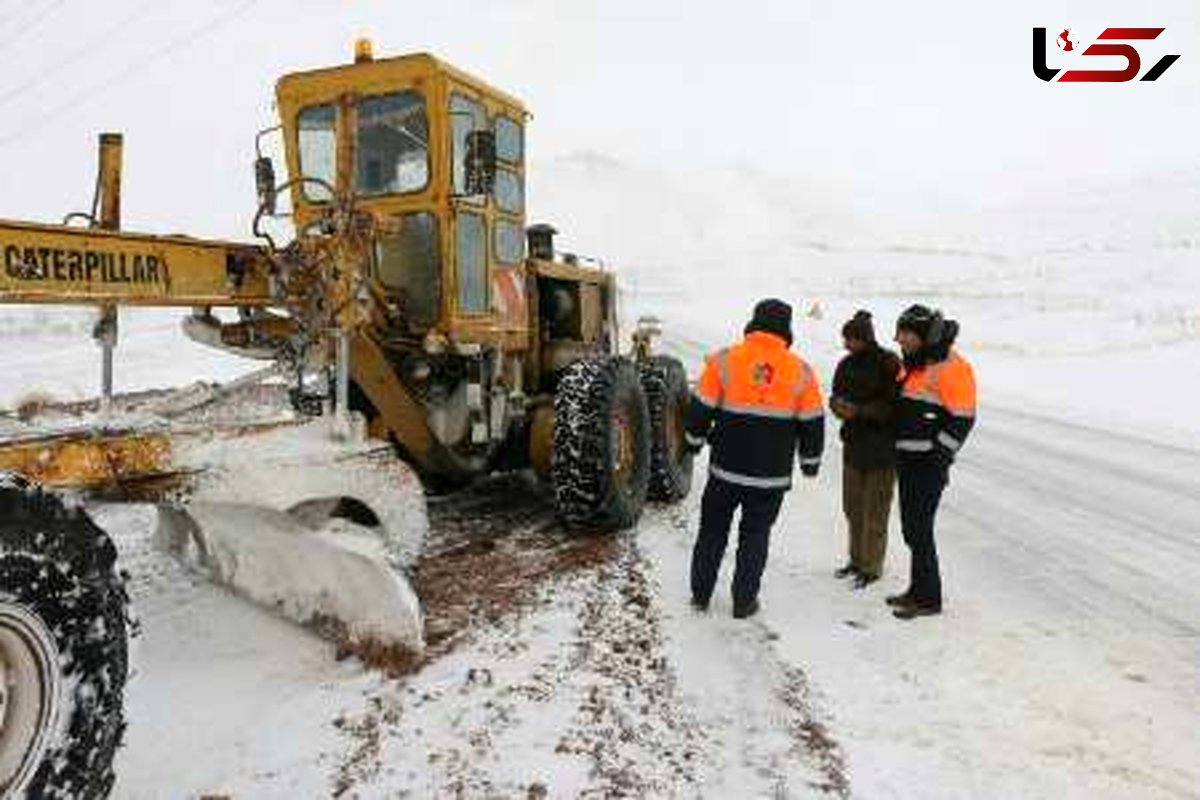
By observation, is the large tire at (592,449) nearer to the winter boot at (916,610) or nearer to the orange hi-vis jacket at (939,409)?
the orange hi-vis jacket at (939,409)

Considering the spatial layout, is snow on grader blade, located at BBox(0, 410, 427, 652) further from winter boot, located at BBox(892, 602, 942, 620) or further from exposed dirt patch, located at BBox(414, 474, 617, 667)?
winter boot, located at BBox(892, 602, 942, 620)

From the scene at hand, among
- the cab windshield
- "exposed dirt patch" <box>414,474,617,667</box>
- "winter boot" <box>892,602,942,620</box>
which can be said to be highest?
the cab windshield

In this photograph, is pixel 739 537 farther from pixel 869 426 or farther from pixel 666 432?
pixel 666 432

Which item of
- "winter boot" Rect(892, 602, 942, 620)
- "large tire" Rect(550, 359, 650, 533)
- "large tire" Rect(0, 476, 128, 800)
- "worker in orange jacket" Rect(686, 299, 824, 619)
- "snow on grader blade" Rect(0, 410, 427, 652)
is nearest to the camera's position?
"large tire" Rect(0, 476, 128, 800)

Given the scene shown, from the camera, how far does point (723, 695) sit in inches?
202

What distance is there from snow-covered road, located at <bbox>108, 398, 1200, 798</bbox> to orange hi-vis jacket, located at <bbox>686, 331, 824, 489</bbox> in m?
0.70

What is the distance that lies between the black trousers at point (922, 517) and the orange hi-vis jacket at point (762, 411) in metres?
0.51

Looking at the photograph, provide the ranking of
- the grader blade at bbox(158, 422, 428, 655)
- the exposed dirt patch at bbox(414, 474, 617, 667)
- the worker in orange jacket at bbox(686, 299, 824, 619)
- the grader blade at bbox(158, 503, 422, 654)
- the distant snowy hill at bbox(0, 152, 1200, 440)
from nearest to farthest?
the grader blade at bbox(158, 422, 428, 655)
the grader blade at bbox(158, 503, 422, 654)
the exposed dirt patch at bbox(414, 474, 617, 667)
the worker in orange jacket at bbox(686, 299, 824, 619)
the distant snowy hill at bbox(0, 152, 1200, 440)

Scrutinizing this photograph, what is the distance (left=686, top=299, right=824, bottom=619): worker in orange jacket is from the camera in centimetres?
645

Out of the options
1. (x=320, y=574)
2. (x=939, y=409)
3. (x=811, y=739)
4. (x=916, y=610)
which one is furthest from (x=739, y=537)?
(x=320, y=574)

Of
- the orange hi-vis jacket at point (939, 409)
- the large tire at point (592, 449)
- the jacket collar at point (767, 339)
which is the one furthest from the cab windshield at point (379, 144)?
the orange hi-vis jacket at point (939, 409)

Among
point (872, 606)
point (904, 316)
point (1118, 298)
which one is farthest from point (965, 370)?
point (1118, 298)

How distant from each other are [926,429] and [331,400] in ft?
9.44

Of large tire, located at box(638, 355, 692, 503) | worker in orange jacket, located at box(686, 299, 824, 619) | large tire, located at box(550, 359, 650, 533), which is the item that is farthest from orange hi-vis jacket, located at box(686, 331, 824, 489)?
large tire, located at box(638, 355, 692, 503)
